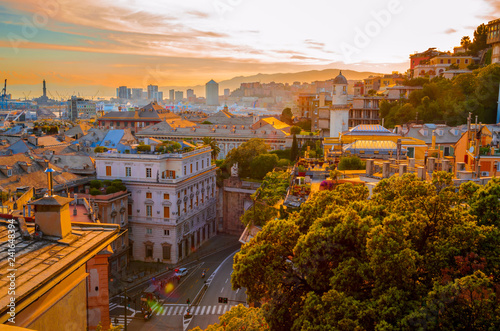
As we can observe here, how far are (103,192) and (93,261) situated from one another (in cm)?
2625

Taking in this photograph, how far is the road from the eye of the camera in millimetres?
35844

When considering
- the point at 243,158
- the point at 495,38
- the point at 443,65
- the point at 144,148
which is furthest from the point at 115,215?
the point at 443,65

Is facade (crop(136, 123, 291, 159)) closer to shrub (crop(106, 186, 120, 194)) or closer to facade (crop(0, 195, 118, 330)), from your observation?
shrub (crop(106, 186, 120, 194))

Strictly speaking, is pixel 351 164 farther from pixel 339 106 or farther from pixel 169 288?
pixel 339 106

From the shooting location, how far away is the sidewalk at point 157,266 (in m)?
43.7

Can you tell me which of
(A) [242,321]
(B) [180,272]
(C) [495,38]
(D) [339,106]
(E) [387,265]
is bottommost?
(B) [180,272]

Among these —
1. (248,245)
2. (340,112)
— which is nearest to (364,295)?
(248,245)

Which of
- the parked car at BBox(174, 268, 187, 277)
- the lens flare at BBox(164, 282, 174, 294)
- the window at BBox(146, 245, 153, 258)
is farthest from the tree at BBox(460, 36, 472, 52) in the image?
the lens flare at BBox(164, 282, 174, 294)

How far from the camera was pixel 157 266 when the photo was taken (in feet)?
162

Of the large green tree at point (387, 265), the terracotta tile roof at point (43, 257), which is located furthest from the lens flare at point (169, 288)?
the terracotta tile roof at point (43, 257)

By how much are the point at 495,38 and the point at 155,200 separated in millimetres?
58580

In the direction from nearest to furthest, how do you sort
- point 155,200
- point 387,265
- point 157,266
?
point 387,265 < point 157,266 < point 155,200

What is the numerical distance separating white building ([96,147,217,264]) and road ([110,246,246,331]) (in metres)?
3.61

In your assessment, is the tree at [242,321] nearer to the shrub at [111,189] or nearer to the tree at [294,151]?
the shrub at [111,189]
